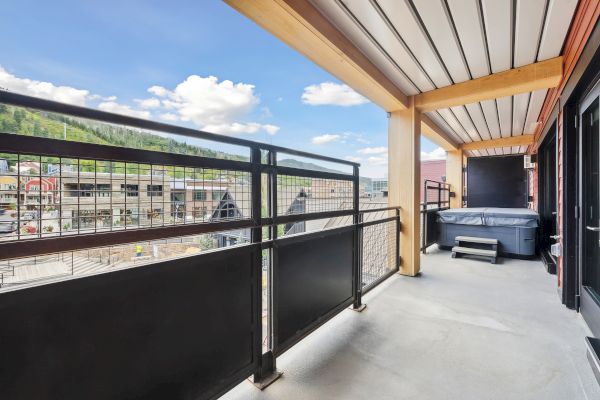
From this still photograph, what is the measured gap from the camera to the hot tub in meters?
4.61

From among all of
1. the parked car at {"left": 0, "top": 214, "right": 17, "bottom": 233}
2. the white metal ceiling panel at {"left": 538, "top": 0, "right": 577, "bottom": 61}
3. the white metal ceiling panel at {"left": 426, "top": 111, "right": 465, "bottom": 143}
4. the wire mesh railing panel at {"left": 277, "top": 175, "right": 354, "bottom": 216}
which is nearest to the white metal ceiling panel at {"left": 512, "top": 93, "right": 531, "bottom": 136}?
the white metal ceiling panel at {"left": 426, "top": 111, "right": 465, "bottom": 143}

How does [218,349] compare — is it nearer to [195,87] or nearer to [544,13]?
[544,13]

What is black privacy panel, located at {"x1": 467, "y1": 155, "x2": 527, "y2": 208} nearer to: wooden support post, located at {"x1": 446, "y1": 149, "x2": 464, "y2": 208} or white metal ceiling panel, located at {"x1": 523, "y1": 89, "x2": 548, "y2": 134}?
wooden support post, located at {"x1": 446, "y1": 149, "x2": 464, "y2": 208}

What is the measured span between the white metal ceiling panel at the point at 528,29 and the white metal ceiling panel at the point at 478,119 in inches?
57.9

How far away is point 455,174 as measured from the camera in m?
7.27

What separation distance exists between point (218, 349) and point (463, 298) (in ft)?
9.07

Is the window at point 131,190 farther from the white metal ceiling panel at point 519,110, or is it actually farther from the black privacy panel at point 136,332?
the white metal ceiling panel at point 519,110

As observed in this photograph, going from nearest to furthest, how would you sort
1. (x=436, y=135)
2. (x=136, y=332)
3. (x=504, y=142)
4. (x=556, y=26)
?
(x=136, y=332)
(x=556, y=26)
(x=436, y=135)
(x=504, y=142)

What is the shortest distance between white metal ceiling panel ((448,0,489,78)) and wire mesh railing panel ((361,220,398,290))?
1909mm

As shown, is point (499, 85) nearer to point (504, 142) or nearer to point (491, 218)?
point (491, 218)

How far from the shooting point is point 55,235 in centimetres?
88

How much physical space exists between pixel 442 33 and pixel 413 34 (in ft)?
0.79

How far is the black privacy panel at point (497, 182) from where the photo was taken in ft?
23.4

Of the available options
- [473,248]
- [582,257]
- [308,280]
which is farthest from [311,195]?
[473,248]
